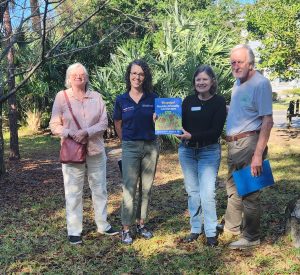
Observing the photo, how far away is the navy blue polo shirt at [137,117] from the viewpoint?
4.05 m

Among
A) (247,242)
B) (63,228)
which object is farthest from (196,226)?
(63,228)

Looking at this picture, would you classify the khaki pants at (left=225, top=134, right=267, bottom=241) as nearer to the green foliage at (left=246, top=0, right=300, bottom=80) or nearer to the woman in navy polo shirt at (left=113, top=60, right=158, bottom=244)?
the woman in navy polo shirt at (left=113, top=60, right=158, bottom=244)

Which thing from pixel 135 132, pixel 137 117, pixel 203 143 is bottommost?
pixel 203 143

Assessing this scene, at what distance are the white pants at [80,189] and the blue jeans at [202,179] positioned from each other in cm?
92

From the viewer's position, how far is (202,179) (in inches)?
160

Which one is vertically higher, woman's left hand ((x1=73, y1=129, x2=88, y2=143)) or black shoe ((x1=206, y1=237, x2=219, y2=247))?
woman's left hand ((x1=73, y1=129, x2=88, y2=143))

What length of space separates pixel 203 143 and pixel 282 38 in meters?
7.25

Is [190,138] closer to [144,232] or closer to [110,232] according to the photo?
[144,232]

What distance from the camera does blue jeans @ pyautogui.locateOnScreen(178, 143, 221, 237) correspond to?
400 cm

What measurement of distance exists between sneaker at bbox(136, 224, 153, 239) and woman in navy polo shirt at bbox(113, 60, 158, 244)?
0.19m

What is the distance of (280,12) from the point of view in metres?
10.3

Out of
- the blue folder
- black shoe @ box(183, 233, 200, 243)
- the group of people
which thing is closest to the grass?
black shoe @ box(183, 233, 200, 243)

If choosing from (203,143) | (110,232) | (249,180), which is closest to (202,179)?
(203,143)

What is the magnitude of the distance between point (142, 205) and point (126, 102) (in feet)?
3.76
